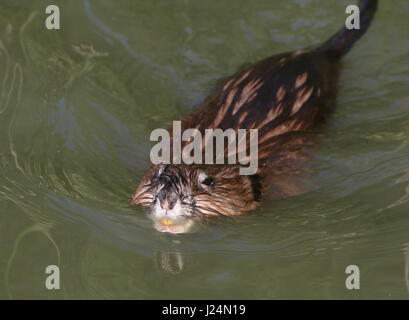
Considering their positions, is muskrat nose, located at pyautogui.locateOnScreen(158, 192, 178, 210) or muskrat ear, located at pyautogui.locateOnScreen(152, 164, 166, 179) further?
muskrat ear, located at pyautogui.locateOnScreen(152, 164, 166, 179)

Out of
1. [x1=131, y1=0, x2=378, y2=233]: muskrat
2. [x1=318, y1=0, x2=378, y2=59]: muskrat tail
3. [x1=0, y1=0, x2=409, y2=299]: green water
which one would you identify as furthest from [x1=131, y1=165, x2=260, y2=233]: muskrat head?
[x1=318, y1=0, x2=378, y2=59]: muskrat tail

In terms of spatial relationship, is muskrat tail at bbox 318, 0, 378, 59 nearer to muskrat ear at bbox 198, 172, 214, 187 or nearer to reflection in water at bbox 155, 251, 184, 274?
muskrat ear at bbox 198, 172, 214, 187

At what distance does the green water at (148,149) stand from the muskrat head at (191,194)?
18 cm

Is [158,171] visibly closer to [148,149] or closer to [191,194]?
[191,194]

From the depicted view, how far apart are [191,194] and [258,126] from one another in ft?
3.34

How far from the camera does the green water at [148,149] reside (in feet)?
17.9

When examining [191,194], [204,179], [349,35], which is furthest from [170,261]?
[349,35]

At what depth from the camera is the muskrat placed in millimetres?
5402

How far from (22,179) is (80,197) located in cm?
55

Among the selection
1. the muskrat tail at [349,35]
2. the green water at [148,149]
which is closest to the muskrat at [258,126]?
the muskrat tail at [349,35]

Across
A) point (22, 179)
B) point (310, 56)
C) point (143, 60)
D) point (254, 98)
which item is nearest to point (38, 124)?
point (22, 179)

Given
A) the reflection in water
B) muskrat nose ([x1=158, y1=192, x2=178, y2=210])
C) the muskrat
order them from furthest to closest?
the reflection in water → the muskrat → muskrat nose ([x1=158, y1=192, x2=178, y2=210])
